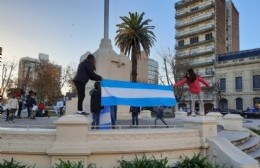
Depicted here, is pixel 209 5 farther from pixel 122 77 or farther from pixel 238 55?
pixel 122 77

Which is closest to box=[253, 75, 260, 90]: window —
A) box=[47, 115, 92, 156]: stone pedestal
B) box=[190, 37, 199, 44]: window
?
box=[190, 37, 199, 44]: window

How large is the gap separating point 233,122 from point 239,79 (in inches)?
1806

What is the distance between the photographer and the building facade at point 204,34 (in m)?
62.9

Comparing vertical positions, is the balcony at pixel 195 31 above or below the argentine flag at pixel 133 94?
above

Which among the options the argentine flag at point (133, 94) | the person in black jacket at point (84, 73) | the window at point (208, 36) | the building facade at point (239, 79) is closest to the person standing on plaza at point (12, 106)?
the person in black jacket at point (84, 73)

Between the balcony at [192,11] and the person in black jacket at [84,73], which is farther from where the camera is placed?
the balcony at [192,11]

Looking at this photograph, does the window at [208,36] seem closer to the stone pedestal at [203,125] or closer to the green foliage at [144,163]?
the stone pedestal at [203,125]

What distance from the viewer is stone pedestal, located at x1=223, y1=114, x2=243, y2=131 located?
45.1 feet

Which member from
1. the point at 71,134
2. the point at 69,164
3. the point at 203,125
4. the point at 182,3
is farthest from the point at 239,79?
the point at 69,164

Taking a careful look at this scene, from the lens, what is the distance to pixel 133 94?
8.89 m

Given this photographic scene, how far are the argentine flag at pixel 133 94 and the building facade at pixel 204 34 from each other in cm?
5147

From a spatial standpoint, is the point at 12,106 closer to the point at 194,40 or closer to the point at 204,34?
the point at 204,34

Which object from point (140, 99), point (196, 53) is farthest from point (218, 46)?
point (140, 99)

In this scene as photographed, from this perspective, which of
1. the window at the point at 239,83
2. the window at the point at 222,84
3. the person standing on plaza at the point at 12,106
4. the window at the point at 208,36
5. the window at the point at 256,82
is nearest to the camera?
the person standing on plaza at the point at 12,106
